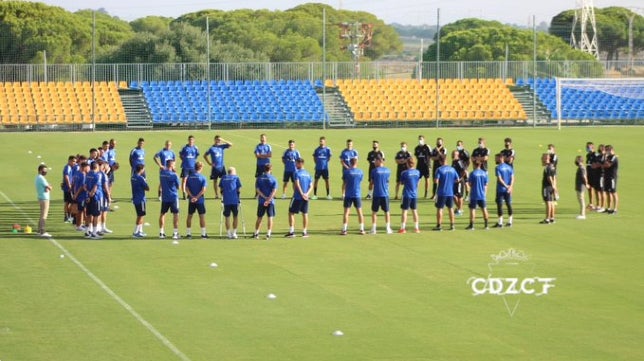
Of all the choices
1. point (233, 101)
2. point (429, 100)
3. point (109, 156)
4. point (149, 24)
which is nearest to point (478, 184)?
point (109, 156)

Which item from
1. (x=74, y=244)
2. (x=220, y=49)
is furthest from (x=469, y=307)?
(x=220, y=49)

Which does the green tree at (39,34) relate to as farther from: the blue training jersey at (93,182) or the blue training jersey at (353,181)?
the blue training jersey at (353,181)

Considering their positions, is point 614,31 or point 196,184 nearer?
point 196,184

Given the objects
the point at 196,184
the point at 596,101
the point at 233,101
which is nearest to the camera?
the point at 196,184

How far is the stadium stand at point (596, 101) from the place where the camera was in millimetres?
66250

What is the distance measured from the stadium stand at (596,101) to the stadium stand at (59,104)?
24.2m

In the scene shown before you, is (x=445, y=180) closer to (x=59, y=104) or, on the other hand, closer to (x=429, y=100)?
(x=59, y=104)

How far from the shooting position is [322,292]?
65.2 ft

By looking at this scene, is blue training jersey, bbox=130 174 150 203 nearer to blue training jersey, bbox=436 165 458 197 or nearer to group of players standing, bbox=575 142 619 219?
blue training jersey, bbox=436 165 458 197

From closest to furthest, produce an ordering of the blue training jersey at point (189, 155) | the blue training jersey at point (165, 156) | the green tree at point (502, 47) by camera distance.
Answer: the blue training jersey at point (165, 156) < the blue training jersey at point (189, 155) < the green tree at point (502, 47)

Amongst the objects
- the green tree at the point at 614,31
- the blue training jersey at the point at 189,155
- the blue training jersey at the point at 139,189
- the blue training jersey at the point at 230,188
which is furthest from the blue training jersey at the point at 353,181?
the green tree at the point at 614,31

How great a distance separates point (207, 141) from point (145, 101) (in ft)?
38.7

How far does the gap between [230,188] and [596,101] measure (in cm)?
4652

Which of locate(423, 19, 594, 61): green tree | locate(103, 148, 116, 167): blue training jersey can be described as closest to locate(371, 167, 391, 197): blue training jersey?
locate(103, 148, 116, 167): blue training jersey
